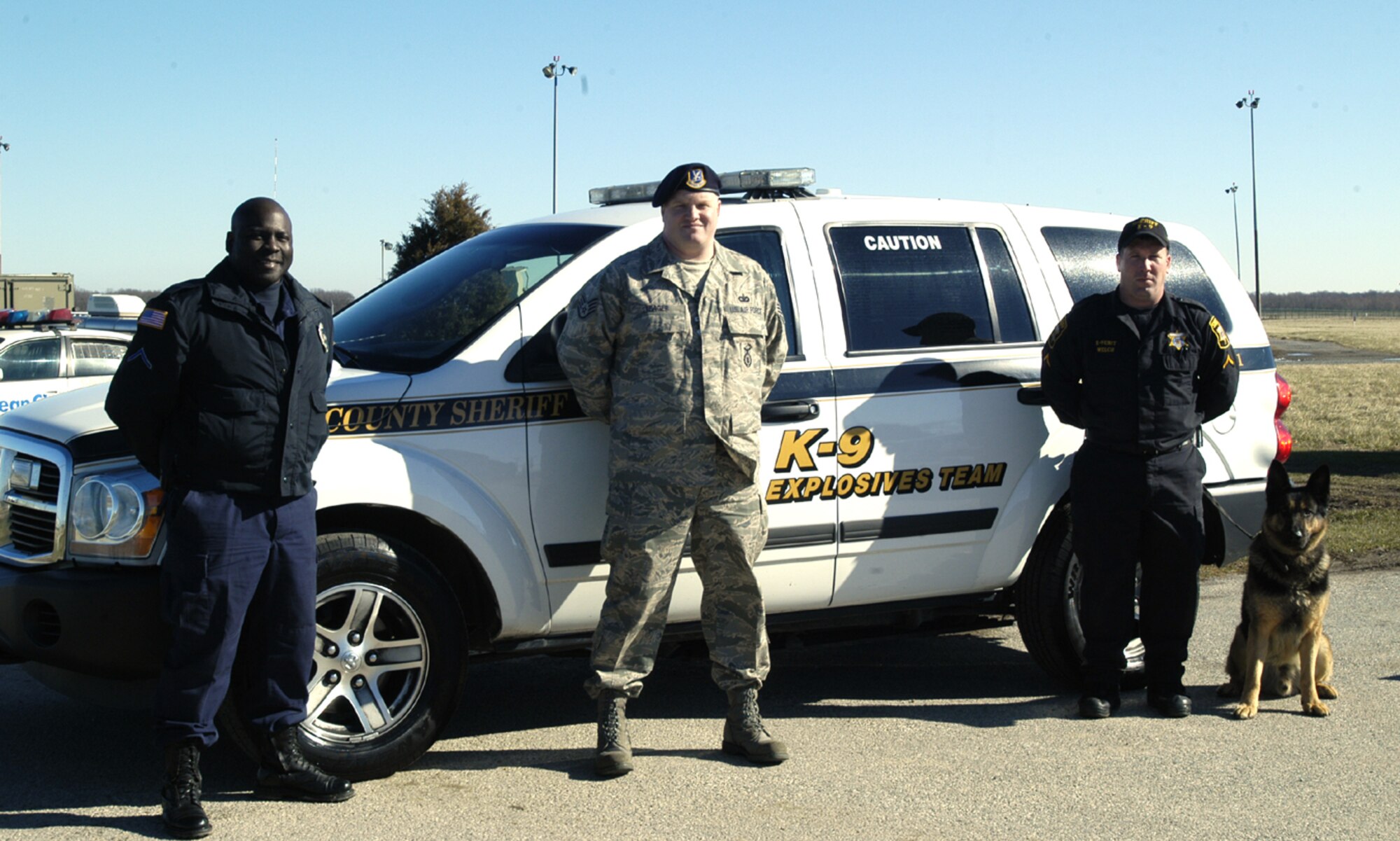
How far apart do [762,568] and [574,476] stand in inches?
32.2

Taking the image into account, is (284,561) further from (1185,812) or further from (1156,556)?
(1156,556)

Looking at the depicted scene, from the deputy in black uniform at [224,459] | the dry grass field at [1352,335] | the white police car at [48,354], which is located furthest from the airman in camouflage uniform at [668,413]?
the dry grass field at [1352,335]

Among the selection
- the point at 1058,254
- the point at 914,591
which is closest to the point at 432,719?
the point at 914,591

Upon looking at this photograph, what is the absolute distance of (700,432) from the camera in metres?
4.12

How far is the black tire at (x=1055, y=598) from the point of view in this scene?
5195mm

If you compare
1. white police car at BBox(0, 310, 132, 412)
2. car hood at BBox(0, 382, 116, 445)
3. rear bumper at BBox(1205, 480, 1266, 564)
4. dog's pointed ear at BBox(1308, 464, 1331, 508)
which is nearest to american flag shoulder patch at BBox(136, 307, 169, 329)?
car hood at BBox(0, 382, 116, 445)

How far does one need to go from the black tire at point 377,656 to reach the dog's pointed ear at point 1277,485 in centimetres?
313

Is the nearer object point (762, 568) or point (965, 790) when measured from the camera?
point (965, 790)

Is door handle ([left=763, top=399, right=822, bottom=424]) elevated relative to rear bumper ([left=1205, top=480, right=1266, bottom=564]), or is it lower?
elevated

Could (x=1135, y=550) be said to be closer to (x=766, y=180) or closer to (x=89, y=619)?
(x=766, y=180)

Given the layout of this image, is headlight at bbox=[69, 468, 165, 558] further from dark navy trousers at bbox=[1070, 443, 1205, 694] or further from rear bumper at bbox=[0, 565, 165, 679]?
dark navy trousers at bbox=[1070, 443, 1205, 694]

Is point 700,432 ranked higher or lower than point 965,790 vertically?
higher

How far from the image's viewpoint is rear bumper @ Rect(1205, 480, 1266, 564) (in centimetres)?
546

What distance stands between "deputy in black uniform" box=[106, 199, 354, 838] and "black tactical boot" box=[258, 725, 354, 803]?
0.50 feet
